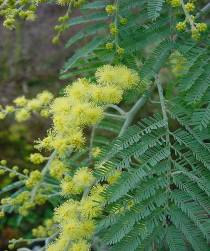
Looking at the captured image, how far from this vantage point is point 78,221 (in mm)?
1878

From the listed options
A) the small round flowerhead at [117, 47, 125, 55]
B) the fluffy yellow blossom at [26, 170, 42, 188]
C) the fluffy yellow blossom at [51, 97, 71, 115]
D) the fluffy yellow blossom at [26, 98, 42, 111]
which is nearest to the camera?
the fluffy yellow blossom at [51, 97, 71, 115]

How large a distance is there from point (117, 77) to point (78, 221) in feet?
1.82

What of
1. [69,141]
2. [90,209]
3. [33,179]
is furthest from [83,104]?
[33,179]

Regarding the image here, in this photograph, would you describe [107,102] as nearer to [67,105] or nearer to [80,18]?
[67,105]

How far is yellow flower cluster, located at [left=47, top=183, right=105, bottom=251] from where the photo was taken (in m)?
1.84

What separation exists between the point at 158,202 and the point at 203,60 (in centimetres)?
59

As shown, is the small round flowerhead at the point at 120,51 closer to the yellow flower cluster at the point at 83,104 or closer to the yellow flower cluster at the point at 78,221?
the yellow flower cluster at the point at 83,104

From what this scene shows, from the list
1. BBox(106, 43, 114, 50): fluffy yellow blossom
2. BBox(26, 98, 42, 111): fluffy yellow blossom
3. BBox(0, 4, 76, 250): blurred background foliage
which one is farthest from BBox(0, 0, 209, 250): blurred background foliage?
BBox(106, 43, 114, 50): fluffy yellow blossom

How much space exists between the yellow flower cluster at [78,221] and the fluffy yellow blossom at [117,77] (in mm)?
375

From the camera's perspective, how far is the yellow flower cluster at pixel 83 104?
6.25ft

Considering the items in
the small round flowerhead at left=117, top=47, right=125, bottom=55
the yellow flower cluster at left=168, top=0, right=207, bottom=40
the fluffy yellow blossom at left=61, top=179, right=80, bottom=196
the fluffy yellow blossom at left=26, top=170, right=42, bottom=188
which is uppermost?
the yellow flower cluster at left=168, top=0, right=207, bottom=40

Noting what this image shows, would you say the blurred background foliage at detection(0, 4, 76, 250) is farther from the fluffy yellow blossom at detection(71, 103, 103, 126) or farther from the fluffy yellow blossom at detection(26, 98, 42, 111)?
the fluffy yellow blossom at detection(71, 103, 103, 126)

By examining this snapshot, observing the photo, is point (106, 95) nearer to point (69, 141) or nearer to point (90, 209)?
point (69, 141)

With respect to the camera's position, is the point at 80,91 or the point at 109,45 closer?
the point at 80,91
